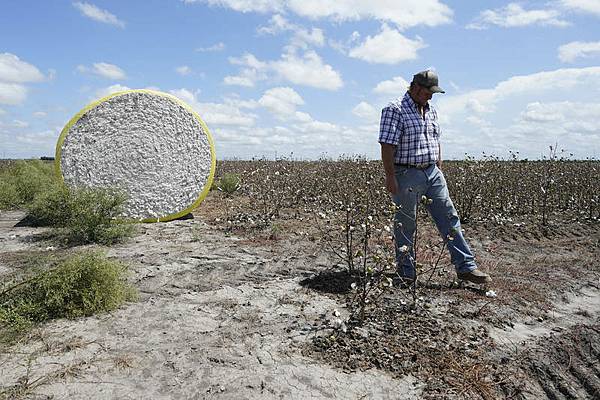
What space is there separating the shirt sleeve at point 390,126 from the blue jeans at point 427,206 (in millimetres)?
300

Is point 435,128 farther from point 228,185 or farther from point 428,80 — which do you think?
point 228,185

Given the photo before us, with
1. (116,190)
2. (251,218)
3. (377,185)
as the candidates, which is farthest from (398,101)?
(377,185)

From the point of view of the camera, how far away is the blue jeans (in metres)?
4.05

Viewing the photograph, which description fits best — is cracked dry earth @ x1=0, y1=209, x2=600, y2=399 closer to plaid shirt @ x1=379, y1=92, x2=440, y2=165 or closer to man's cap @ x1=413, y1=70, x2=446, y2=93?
plaid shirt @ x1=379, y1=92, x2=440, y2=165

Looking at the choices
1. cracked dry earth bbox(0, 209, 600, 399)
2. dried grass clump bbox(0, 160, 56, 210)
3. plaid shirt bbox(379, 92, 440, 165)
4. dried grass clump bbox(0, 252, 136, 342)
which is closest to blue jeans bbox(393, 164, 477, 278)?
plaid shirt bbox(379, 92, 440, 165)

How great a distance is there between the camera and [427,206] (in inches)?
163

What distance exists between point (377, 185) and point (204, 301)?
19.0ft

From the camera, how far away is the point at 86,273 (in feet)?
11.1

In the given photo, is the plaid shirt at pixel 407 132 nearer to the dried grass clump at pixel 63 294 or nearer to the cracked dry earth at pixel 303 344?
the cracked dry earth at pixel 303 344

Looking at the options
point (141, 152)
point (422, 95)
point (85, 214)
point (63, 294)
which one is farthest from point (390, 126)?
point (141, 152)

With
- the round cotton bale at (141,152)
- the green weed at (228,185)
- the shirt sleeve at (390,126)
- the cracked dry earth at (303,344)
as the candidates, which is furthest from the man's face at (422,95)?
the green weed at (228,185)

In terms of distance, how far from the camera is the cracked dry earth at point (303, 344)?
254 cm

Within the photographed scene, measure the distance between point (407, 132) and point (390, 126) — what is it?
167mm

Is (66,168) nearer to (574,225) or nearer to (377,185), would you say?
(377,185)
